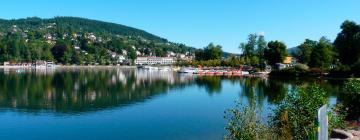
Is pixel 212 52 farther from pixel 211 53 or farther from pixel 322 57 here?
pixel 322 57

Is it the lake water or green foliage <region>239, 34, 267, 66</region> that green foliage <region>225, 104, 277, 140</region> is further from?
green foliage <region>239, 34, 267, 66</region>

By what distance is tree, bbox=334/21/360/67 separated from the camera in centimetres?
7888

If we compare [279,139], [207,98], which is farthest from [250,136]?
[207,98]

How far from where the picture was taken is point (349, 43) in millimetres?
80812

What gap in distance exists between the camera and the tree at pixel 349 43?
259 feet

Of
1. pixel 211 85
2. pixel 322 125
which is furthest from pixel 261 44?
pixel 322 125

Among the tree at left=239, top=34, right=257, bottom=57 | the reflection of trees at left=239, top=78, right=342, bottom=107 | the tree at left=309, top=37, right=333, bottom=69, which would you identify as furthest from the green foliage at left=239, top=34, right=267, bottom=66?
the reflection of trees at left=239, top=78, right=342, bottom=107

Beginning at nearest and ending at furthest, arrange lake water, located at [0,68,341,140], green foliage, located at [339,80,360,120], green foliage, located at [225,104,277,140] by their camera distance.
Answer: green foliage, located at [225,104,277,140], green foliage, located at [339,80,360,120], lake water, located at [0,68,341,140]

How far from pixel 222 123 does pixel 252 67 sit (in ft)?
295

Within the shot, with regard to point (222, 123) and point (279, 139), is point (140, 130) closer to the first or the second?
point (222, 123)

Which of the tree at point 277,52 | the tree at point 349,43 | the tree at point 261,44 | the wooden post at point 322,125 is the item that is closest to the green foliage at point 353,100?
the wooden post at point 322,125

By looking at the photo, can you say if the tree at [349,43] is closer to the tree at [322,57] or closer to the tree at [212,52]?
the tree at [322,57]

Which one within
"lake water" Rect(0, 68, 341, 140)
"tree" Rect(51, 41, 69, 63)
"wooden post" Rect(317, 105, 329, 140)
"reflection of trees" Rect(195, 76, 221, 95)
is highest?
"tree" Rect(51, 41, 69, 63)

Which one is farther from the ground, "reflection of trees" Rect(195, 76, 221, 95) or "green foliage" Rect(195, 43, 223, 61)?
"green foliage" Rect(195, 43, 223, 61)
